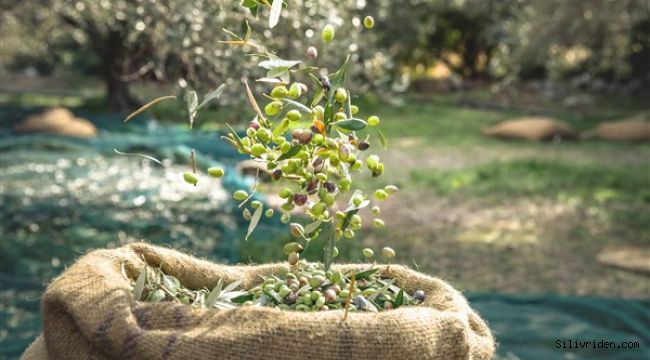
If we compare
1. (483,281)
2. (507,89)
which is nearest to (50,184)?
(483,281)

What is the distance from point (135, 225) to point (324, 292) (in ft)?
23.8

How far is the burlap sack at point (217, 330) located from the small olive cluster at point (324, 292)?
0.40 feet

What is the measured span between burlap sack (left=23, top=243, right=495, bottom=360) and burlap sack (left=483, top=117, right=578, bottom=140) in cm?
1656

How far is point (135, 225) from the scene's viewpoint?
9664 millimetres

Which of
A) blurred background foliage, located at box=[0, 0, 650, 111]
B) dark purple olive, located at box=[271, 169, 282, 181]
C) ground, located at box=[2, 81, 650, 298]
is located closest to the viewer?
dark purple olive, located at box=[271, 169, 282, 181]

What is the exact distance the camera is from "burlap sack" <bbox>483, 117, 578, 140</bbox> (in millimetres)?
18625

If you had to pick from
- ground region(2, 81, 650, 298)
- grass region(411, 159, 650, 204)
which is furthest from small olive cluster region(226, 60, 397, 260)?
grass region(411, 159, 650, 204)

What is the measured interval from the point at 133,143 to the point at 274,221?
5.75 m

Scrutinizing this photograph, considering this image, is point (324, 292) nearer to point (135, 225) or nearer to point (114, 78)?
point (135, 225)

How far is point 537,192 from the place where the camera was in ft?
40.0

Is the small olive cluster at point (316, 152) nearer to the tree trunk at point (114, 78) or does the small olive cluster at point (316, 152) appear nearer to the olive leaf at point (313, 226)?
the olive leaf at point (313, 226)

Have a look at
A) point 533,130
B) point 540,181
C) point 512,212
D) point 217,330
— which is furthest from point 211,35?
point 533,130

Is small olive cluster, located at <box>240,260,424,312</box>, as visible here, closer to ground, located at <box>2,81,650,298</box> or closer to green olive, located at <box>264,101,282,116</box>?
green olive, located at <box>264,101,282,116</box>

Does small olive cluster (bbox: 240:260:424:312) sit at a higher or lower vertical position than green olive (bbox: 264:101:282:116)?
lower
